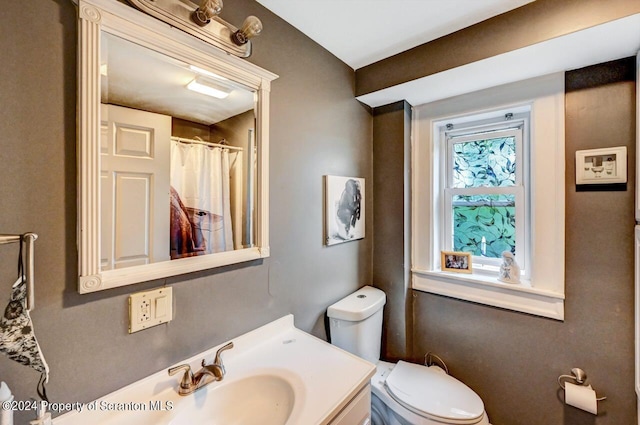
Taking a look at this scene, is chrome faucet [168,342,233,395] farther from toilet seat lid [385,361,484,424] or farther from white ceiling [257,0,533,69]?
white ceiling [257,0,533,69]

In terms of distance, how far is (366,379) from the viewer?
938 mm

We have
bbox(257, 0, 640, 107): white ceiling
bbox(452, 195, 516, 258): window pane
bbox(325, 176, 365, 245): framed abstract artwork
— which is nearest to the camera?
bbox(257, 0, 640, 107): white ceiling

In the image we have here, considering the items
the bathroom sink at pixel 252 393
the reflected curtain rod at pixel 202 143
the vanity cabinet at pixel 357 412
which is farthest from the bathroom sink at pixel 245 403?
the reflected curtain rod at pixel 202 143

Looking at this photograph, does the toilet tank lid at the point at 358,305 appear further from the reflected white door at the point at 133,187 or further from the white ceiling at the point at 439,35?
the white ceiling at the point at 439,35

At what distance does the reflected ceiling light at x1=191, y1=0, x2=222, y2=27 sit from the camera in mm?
868

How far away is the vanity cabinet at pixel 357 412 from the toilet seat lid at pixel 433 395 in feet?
1.33

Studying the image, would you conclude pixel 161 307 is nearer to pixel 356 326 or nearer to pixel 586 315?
pixel 356 326

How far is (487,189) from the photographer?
1668 mm

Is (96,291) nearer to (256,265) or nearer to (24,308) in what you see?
(24,308)

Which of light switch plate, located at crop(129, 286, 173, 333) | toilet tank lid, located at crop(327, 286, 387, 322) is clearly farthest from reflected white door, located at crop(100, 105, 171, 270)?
toilet tank lid, located at crop(327, 286, 387, 322)

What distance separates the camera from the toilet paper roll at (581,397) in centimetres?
121

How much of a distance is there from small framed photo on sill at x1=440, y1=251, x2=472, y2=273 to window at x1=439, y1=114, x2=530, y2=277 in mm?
75

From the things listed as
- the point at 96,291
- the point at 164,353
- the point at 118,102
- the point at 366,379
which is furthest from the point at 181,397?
the point at 118,102

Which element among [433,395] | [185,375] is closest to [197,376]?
[185,375]
